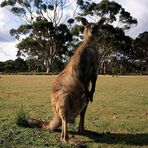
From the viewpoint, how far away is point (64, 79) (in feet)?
27.5

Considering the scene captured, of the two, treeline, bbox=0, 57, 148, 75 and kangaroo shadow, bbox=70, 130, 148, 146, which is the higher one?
treeline, bbox=0, 57, 148, 75

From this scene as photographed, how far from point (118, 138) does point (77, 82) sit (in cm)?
152

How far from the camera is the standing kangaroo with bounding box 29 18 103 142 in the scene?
8039mm

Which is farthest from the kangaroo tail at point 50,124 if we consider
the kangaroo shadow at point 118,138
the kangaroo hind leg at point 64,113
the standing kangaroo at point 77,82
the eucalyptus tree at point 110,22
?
the eucalyptus tree at point 110,22

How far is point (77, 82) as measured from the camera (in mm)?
8164

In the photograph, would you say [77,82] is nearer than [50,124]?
Yes

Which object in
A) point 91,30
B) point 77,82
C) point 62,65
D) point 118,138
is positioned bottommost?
point 118,138

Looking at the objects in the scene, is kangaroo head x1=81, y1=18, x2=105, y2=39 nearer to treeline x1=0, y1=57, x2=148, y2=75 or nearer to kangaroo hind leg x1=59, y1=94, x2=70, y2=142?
kangaroo hind leg x1=59, y1=94, x2=70, y2=142

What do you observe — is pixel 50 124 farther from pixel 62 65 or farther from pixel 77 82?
pixel 62 65

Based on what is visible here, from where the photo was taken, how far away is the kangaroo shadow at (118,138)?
8.27m

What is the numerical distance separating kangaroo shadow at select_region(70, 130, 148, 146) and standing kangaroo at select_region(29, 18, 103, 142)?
2.15 ft

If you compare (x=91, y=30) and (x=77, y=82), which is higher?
(x=91, y=30)

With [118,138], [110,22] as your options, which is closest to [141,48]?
[110,22]

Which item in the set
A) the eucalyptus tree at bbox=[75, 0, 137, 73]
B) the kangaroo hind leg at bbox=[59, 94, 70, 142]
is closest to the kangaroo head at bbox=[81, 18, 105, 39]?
the kangaroo hind leg at bbox=[59, 94, 70, 142]
